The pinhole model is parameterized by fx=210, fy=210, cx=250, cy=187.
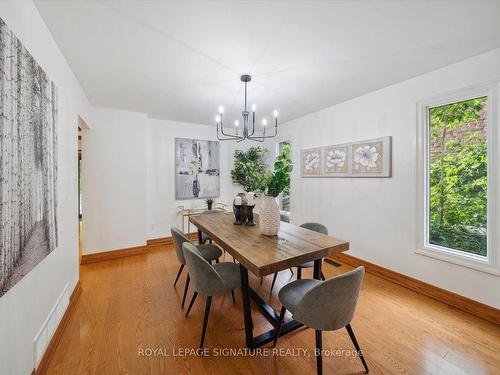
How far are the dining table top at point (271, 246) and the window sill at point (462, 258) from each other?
1.44 m

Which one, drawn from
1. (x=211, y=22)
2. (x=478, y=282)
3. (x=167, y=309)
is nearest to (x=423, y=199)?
(x=478, y=282)

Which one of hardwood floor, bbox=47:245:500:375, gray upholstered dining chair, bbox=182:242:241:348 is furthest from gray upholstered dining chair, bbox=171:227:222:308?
gray upholstered dining chair, bbox=182:242:241:348

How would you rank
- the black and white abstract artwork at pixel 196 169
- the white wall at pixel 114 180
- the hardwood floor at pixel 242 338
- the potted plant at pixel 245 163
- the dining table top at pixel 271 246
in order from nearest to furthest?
the dining table top at pixel 271 246 → the hardwood floor at pixel 242 338 → the white wall at pixel 114 180 → the black and white abstract artwork at pixel 196 169 → the potted plant at pixel 245 163

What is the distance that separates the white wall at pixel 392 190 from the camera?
2100 mm

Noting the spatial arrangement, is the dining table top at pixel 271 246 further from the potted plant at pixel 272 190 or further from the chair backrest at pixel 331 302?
the chair backrest at pixel 331 302

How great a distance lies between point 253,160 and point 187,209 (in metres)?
1.83

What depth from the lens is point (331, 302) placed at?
3.97ft

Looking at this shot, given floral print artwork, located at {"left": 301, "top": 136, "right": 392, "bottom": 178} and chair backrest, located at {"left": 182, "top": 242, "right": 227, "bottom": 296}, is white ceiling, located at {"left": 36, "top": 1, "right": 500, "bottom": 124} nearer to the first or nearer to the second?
floral print artwork, located at {"left": 301, "top": 136, "right": 392, "bottom": 178}

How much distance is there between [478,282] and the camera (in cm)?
204

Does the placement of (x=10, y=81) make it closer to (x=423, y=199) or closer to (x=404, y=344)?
(x=404, y=344)

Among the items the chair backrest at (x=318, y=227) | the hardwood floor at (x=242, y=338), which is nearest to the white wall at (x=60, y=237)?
the hardwood floor at (x=242, y=338)

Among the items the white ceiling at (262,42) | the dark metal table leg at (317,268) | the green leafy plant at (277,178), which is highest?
the white ceiling at (262,42)

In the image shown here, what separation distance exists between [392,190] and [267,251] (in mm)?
2107

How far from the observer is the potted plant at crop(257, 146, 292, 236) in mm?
1842
